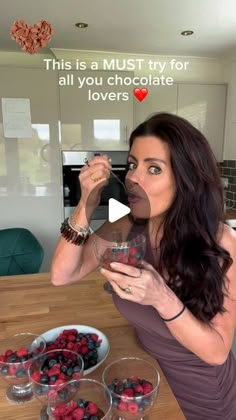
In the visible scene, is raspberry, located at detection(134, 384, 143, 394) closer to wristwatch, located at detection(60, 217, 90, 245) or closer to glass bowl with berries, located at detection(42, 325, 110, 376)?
glass bowl with berries, located at detection(42, 325, 110, 376)

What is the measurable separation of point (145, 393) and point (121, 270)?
253mm

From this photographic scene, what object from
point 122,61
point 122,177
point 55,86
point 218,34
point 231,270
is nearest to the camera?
point 122,177

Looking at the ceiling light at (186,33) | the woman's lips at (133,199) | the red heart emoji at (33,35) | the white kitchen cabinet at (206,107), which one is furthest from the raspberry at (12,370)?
the white kitchen cabinet at (206,107)

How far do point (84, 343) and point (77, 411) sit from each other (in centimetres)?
22

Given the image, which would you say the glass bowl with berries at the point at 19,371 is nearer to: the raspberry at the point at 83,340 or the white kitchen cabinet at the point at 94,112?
the raspberry at the point at 83,340

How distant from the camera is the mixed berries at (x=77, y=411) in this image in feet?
1.83

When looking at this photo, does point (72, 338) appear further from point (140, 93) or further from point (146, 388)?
point (140, 93)

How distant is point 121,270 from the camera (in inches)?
22.1

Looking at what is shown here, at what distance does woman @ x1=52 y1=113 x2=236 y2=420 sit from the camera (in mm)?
743

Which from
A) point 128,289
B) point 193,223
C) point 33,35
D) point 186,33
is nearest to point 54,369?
point 128,289

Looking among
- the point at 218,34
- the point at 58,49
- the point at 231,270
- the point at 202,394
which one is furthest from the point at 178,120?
the point at 58,49

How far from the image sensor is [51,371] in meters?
0.65

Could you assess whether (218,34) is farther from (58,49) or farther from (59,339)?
(59,339)

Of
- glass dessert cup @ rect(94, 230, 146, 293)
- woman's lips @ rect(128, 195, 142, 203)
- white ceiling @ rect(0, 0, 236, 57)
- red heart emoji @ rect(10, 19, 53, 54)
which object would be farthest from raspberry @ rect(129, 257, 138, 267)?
white ceiling @ rect(0, 0, 236, 57)
